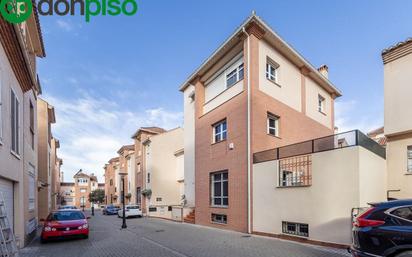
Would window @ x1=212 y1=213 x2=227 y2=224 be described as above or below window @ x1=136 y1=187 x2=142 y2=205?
above

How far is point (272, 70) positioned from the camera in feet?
55.8

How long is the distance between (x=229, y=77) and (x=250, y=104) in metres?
3.61

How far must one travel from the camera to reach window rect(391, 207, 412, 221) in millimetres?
5525

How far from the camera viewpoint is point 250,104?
1473 cm

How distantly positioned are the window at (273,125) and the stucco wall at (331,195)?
4.29 meters

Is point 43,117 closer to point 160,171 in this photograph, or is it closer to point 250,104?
point 160,171

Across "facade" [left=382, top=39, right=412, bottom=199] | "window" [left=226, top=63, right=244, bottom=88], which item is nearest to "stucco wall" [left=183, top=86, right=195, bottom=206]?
A: "window" [left=226, top=63, right=244, bottom=88]

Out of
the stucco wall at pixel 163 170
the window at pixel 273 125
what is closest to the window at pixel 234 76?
the window at pixel 273 125

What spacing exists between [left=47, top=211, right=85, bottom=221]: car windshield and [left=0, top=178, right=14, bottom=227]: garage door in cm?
320

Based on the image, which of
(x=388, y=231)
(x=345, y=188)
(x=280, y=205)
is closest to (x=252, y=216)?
(x=280, y=205)

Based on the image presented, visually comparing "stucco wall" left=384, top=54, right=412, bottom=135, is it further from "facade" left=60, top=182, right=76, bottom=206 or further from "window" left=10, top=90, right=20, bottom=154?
"facade" left=60, top=182, right=76, bottom=206

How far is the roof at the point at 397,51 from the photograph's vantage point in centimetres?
1183

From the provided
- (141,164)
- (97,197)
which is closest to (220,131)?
(141,164)

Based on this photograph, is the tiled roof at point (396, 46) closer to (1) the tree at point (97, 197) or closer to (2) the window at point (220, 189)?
(2) the window at point (220, 189)
